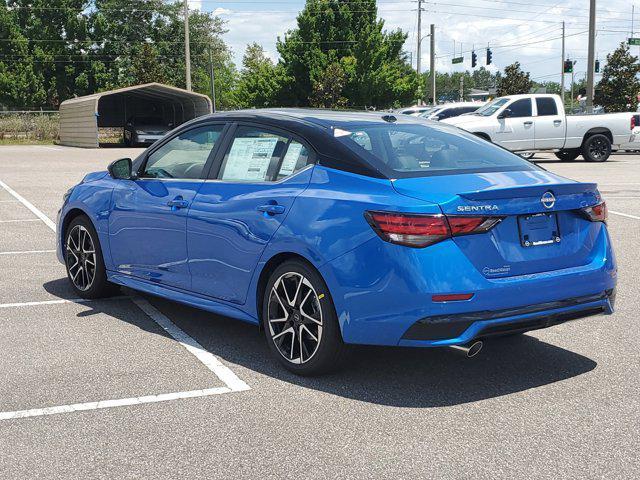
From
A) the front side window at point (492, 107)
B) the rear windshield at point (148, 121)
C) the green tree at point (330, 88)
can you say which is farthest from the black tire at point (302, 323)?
the green tree at point (330, 88)

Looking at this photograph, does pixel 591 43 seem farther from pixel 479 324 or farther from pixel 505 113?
pixel 479 324

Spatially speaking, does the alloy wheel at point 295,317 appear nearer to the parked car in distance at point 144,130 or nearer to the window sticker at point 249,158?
the window sticker at point 249,158

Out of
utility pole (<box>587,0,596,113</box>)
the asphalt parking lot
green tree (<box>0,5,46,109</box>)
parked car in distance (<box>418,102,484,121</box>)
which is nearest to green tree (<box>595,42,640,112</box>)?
utility pole (<box>587,0,596,113</box>)

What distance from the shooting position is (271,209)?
15.9ft

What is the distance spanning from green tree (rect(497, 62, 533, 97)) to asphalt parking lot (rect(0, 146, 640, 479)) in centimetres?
6562

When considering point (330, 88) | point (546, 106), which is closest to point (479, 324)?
point (546, 106)

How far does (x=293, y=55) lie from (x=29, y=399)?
56220 millimetres

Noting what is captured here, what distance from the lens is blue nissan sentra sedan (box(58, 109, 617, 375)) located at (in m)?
4.19

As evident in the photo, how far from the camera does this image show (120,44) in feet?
274

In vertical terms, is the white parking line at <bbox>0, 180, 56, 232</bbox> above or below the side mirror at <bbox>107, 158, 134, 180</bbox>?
below

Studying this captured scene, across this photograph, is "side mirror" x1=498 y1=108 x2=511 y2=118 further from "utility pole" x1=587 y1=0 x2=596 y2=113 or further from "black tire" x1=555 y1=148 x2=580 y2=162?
"utility pole" x1=587 y1=0 x2=596 y2=113

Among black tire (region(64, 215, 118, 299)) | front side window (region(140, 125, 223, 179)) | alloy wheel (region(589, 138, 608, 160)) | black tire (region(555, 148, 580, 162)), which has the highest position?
front side window (region(140, 125, 223, 179))

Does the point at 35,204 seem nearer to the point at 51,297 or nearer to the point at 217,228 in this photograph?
the point at 51,297

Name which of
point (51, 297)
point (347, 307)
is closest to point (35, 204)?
point (51, 297)
